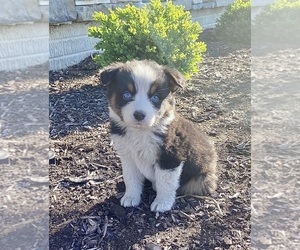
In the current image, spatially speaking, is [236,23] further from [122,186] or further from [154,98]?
[154,98]

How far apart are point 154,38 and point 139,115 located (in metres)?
2.20

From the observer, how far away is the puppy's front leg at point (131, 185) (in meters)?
2.94

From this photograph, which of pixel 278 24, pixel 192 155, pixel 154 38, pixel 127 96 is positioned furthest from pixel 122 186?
pixel 278 24

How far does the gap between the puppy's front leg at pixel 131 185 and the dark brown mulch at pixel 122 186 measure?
5cm

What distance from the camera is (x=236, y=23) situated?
21.9 ft

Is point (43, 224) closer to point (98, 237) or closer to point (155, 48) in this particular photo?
point (98, 237)

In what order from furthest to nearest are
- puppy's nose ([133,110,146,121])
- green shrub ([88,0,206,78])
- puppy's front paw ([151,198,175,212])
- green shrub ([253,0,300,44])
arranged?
green shrub ([253,0,300,44]) < green shrub ([88,0,206,78]) < puppy's front paw ([151,198,175,212]) < puppy's nose ([133,110,146,121])

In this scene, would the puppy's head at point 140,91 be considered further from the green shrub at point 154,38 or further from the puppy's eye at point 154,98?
the green shrub at point 154,38

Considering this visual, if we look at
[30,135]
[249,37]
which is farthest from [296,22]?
[30,135]

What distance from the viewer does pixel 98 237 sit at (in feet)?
8.75

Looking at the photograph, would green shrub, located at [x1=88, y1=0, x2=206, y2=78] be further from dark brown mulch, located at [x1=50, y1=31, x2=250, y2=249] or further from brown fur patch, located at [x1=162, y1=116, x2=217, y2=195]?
brown fur patch, located at [x1=162, y1=116, x2=217, y2=195]

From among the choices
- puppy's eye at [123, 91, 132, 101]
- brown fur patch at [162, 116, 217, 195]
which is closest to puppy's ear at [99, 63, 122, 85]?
puppy's eye at [123, 91, 132, 101]

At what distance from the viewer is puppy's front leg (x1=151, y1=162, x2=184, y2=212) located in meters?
2.82

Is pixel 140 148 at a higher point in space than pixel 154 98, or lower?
lower
